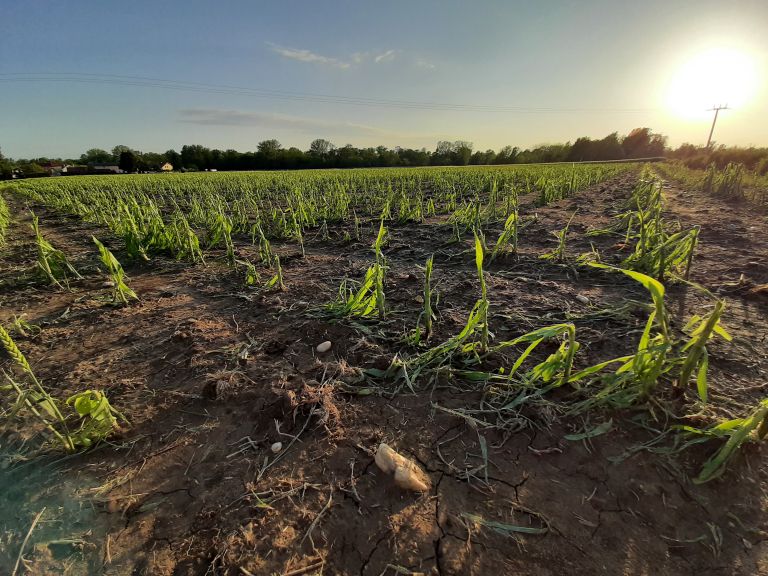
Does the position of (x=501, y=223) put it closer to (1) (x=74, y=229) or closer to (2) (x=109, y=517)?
(2) (x=109, y=517)

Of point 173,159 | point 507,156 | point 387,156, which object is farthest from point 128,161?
point 507,156

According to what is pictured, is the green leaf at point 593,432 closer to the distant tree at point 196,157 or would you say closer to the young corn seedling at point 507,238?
the young corn seedling at point 507,238

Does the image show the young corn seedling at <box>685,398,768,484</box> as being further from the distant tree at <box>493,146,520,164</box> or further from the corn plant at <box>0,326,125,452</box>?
the distant tree at <box>493,146,520,164</box>

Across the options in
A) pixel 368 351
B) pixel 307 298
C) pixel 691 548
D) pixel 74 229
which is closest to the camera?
pixel 691 548

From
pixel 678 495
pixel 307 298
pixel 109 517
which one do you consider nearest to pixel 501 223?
pixel 307 298

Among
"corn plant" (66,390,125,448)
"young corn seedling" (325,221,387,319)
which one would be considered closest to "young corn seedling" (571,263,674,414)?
"young corn seedling" (325,221,387,319)

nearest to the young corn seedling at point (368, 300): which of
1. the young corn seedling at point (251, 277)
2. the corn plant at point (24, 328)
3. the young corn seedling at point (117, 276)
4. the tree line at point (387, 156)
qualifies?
the young corn seedling at point (251, 277)

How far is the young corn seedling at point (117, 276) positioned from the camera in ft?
7.82

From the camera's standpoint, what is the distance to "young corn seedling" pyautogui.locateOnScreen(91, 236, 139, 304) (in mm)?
2385

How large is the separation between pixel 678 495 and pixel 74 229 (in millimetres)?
8122

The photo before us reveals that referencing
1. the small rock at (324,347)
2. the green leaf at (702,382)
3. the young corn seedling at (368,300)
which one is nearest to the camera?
the green leaf at (702,382)

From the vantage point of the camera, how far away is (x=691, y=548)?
0.87m

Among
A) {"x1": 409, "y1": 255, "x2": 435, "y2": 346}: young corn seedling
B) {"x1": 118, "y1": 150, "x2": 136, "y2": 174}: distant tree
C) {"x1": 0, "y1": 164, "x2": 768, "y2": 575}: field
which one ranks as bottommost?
{"x1": 0, "y1": 164, "x2": 768, "y2": 575}: field

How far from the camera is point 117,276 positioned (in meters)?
2.40
